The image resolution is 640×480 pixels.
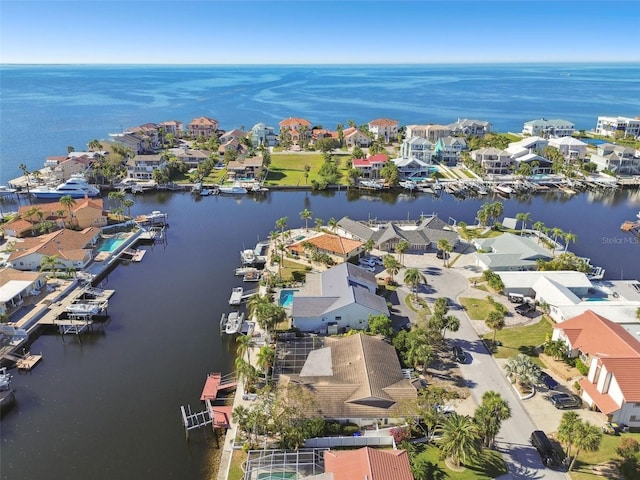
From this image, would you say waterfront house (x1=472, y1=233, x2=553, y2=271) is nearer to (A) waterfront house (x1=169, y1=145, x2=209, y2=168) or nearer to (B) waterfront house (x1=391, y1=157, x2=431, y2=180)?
(B) waterfront house (x1=391, y1=157, x2=431, y2=180)

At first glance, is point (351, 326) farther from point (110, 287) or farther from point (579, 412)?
point (110, 287)

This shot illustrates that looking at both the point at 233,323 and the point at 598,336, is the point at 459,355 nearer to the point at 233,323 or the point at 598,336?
the point at 598,336

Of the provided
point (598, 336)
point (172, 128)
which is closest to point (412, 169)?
point (598, 336)

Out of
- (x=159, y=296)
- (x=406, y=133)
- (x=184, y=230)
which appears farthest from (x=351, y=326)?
(x=406, y=133)

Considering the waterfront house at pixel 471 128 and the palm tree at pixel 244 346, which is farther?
the waterfront house at pixel 471 128

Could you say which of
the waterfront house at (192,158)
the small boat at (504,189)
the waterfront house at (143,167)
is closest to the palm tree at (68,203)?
the waterfront house at (143,167)

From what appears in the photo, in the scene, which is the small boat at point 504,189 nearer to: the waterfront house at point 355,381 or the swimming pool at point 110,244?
the waterfront house at point 355,381
